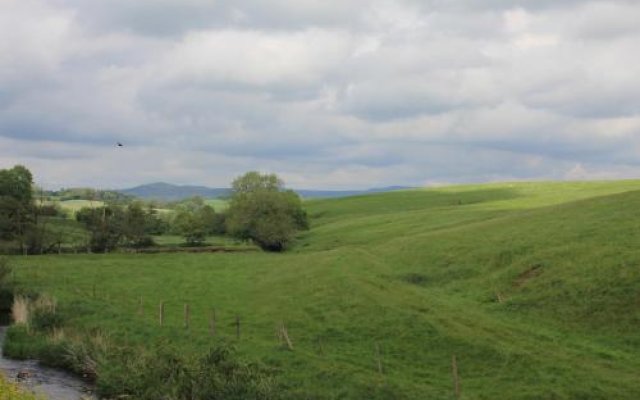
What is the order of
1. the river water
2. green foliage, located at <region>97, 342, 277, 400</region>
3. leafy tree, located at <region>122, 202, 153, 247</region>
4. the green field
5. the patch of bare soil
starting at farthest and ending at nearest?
leafy tree, located at <region>122, 202, 153, 247</region> < the patch of bare soil < the river water < the green field < green foliage, located at <region>97, 342, 277, 400</region>

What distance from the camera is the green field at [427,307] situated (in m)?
34.3

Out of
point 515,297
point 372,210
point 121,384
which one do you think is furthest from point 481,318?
point 372,210

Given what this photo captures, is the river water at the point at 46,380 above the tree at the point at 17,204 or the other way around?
the other way around

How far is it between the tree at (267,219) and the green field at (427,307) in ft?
120

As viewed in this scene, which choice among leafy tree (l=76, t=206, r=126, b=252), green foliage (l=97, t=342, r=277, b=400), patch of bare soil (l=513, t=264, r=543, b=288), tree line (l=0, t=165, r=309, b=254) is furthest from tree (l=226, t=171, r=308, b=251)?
green foliage (l=97, t=342, r=277, b=400)

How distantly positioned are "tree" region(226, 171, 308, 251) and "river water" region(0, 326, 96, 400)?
7845 cm

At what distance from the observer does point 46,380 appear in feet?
127

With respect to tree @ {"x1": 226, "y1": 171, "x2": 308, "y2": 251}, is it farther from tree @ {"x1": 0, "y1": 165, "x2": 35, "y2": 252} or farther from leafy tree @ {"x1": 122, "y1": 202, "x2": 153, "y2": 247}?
tree @ {"x1": 0, "y1": 165, "x2": 35, "y2": 252}

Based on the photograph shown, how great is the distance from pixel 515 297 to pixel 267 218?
80.7 metres

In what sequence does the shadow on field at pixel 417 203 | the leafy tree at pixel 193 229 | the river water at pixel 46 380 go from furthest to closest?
the shadow on field at pixel 417 203 → the leafy tree at pixel 193 229 → the river water at pixel 46 380

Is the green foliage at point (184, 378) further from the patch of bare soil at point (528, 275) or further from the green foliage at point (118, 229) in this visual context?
the green foliage at point (118, 229)

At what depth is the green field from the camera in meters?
34.3

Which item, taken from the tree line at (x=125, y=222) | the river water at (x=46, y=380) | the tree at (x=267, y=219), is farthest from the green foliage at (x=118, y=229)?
the river water at (x=46, y=380)

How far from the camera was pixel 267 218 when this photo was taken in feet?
414
